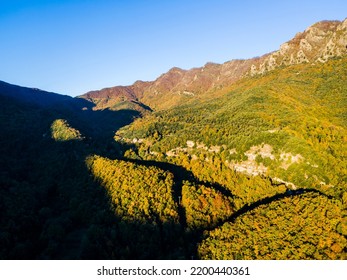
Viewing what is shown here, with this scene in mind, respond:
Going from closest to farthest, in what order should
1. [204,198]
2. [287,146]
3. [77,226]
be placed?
[77,226] < [204,198] < [287,146]

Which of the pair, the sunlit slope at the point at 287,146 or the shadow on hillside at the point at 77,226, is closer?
the shadow on hillside at the point at 77,226

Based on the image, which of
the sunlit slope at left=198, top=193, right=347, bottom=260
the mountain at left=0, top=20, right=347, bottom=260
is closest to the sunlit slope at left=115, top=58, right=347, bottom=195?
the mountain at left=0, top=20, right=347, bottom=260

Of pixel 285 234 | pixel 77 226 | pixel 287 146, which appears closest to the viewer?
pixel 285 234

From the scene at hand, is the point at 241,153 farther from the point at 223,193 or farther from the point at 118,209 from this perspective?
the point at 118,209

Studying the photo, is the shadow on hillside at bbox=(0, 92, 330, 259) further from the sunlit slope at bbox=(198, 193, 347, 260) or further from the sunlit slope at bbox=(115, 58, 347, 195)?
the sunlit slope at bbox=(115, 58, 347, 195)

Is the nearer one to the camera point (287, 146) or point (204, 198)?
point (204, 198)

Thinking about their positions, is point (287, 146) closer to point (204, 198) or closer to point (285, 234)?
point (204, 198)

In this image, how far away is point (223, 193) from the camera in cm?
14475

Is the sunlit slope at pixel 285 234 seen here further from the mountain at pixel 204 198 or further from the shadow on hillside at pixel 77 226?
the shadow on hillside at pixel 77 226

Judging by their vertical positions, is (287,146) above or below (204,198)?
above

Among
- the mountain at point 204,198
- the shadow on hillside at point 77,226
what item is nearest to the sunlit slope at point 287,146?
the mountain at point 204,198

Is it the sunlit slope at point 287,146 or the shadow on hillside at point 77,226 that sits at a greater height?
the sunlit slope at point 287,146

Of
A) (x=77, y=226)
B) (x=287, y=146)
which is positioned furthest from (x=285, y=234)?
(x=77, y=226)

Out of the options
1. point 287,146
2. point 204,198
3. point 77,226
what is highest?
point 287,146
